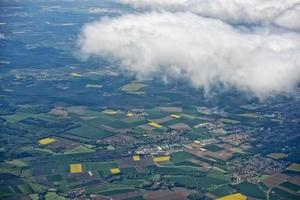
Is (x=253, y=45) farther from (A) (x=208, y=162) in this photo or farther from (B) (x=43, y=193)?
(B) (x=43, y=193)

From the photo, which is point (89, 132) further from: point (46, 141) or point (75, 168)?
point (75, 168)

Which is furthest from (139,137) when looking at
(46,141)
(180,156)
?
(46,141)

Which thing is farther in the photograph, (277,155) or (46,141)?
(46,141)

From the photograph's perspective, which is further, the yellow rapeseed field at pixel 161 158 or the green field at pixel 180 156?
the green field at pixel 180 156

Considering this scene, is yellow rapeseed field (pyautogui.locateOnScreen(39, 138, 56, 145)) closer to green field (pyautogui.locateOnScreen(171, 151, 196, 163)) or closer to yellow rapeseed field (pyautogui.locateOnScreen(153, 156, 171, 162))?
yellow rapeseed field (pyautogui.locateOnScreen(153, 156, 171, 162))

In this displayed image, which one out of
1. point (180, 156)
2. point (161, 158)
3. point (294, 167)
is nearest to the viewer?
point (294, 167)

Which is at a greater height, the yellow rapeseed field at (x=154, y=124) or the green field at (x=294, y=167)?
the yellow rapeseed field at (x=154, y=124)

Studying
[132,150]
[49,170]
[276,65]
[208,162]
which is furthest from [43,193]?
[276,65]

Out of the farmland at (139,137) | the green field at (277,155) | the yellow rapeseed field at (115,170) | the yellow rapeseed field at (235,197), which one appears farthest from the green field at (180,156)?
the yellow rapeseed field at (235,197)

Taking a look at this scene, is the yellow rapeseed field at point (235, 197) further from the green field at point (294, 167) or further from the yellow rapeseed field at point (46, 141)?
the yellow rapeseed field at point (46, 141)

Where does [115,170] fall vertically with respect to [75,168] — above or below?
below

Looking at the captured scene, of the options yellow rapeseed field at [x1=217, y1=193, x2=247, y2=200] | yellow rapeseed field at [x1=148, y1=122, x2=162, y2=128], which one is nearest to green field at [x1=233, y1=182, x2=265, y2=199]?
yellow rapeseed field at [x1=217, y1=193, x2=247, y2=200]

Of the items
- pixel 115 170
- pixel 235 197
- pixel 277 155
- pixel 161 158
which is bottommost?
pixel 235 197
